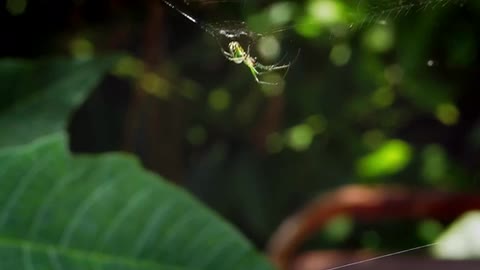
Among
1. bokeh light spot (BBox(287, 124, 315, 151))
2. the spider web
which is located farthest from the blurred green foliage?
the spider web

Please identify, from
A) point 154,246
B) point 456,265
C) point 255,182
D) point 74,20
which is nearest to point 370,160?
point 255,182

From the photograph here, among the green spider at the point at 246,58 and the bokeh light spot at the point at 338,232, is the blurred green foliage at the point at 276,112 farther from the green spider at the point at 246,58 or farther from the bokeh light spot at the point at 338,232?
the green spider at the point at 246,58

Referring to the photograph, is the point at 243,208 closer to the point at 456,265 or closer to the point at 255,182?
the point at 255,182

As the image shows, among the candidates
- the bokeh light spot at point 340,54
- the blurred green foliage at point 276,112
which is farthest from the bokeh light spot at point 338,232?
the bokeh light spot at point 340,54

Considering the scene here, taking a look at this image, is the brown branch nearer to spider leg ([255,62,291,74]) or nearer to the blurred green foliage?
the blurred green foliage

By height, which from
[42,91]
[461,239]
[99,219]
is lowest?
[99,219]

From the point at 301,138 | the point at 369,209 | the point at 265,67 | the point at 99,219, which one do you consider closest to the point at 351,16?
the point at 265,67

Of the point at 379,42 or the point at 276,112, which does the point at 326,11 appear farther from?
the point at 276,112
